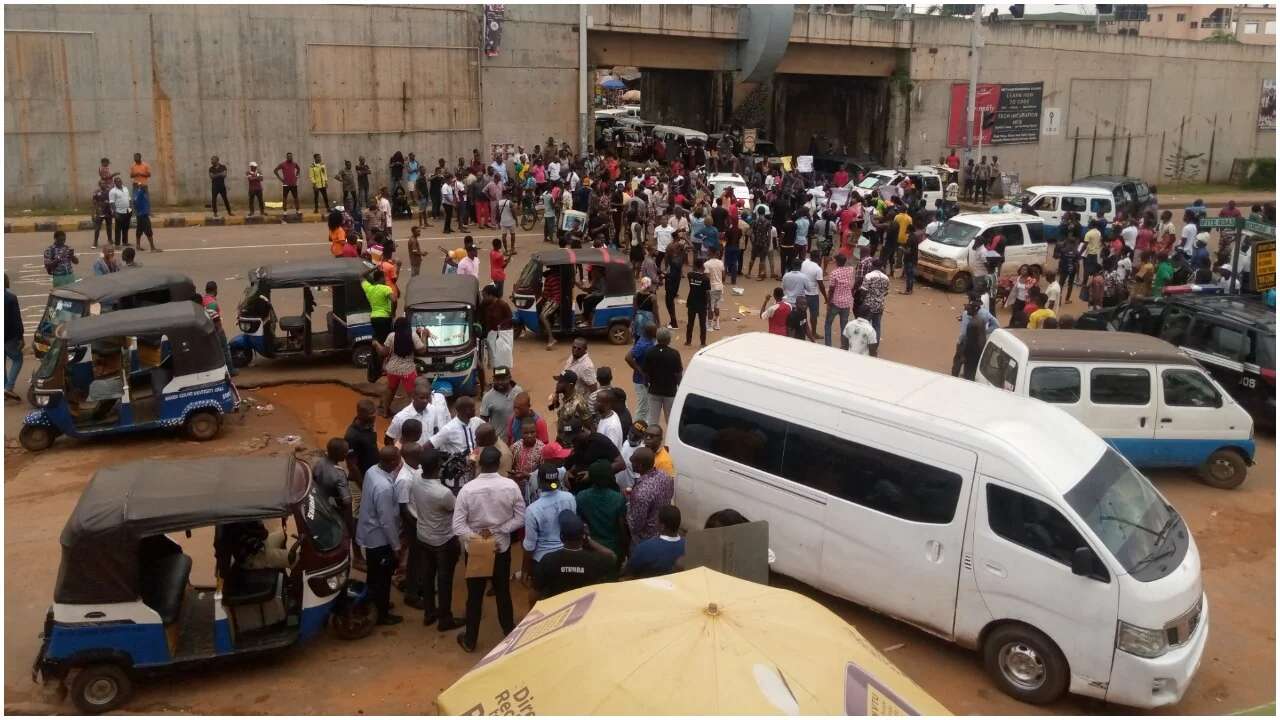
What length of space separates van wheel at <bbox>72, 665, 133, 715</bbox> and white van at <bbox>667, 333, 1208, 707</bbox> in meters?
4.51

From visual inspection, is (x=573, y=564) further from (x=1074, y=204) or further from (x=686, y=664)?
(x=1074, y=204)

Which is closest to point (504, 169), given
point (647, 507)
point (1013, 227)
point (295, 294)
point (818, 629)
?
point (295, 294)

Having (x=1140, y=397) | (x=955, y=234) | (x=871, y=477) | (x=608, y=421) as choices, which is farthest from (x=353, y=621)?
(x=955, y=234)

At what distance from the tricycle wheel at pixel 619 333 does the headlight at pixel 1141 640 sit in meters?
10.6

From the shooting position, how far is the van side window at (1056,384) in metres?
11.5

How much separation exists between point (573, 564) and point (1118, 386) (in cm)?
702

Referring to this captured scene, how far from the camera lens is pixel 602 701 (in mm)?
4738

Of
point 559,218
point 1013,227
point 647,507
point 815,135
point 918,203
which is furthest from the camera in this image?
point 815,135

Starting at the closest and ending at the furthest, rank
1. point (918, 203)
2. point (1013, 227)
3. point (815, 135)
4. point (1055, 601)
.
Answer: point (1055, 601) → point (1013, 227) → point (918, 203) → point (815, 135)

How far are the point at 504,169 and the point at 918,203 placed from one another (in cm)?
1039

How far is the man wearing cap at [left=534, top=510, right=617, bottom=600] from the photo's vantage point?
7289 millimetres

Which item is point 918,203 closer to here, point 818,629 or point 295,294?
point 295,294

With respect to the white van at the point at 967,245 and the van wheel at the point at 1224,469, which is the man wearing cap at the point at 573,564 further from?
the white van at the point at 967,245

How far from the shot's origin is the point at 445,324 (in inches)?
533
